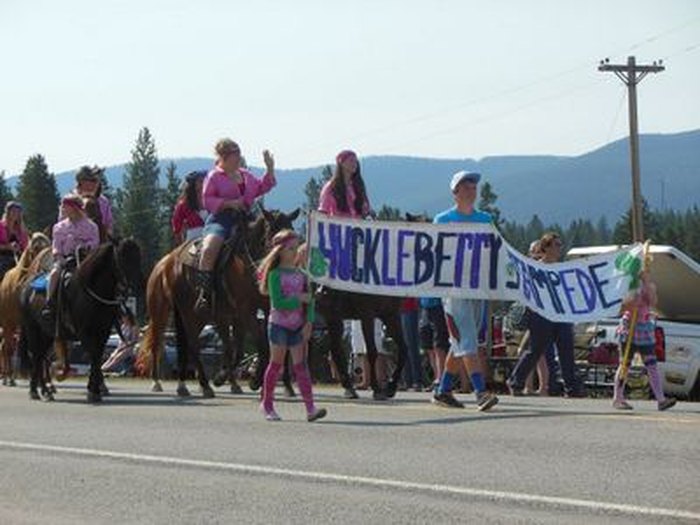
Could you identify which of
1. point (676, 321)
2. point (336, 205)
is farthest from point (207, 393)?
point (676, 321)

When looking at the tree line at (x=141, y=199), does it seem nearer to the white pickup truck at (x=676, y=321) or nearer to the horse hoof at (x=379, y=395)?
the white pickup truck at (x=676, y=321)

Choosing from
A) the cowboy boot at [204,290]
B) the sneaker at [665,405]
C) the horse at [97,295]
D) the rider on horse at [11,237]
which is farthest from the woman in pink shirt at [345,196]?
the rider on horse at [11,237]

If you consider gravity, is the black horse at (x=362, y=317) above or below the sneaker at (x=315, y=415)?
above

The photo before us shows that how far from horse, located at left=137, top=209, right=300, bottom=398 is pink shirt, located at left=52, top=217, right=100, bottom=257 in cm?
103

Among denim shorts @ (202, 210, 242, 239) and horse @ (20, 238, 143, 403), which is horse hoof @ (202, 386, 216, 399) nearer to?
horse @ (20, 238, 143, 403)

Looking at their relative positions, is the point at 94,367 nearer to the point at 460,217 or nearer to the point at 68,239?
the point at 68,239

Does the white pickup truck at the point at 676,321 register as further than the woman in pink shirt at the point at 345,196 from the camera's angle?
Yes

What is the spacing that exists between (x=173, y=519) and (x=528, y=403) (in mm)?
6637

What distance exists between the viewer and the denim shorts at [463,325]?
39.9ft

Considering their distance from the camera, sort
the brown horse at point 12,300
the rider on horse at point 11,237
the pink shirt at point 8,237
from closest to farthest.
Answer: the brown horse at point 12,300, the rider on horse at point 11,237, the pink shirt at point 8,237

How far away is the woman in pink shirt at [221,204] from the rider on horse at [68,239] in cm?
162

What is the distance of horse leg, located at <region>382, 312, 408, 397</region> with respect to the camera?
46.4 ft

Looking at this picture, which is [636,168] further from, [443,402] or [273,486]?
[273,486]

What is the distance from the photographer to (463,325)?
12406 mm
